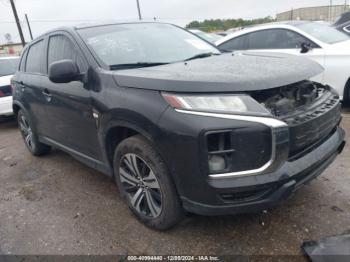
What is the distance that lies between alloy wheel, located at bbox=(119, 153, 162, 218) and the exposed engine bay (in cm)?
A: 97

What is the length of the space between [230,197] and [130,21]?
242cm

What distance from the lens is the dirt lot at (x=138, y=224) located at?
2.58 m

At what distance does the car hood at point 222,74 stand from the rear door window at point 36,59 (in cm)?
185

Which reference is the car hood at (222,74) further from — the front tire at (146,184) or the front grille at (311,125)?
the front tire at (146,184)

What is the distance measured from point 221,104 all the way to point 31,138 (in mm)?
3562

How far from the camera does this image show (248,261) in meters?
2.36

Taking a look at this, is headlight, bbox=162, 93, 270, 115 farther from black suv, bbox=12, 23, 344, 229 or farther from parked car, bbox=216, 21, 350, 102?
parked car, bbox=216, 21, 350, 102

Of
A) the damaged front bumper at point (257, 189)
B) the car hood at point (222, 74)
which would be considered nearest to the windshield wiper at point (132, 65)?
the car hood at point (222, 74)

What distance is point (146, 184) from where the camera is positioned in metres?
2.70

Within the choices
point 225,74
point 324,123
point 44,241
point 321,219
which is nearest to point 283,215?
point 321,219

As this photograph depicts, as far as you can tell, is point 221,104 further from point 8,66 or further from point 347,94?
point 8,66

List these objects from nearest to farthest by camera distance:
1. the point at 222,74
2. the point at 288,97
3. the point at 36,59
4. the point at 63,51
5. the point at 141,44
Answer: the point at 222,74
the point at 288,97
the point at 141,44
the point at 63,51
the point at 36,59

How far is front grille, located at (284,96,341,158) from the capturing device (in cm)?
227

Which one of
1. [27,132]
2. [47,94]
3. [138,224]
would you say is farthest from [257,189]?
[27,132]
